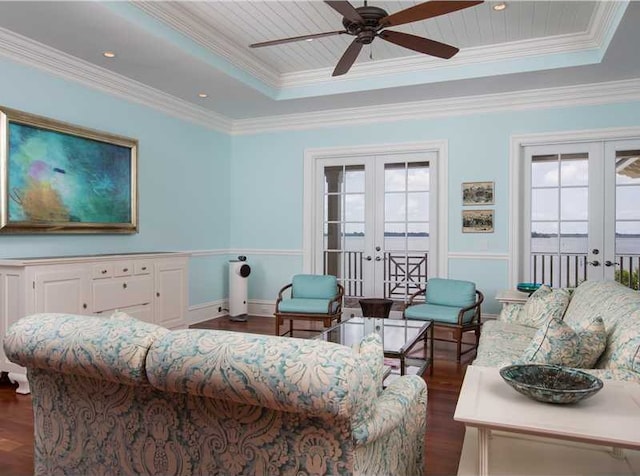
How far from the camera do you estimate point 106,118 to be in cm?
495

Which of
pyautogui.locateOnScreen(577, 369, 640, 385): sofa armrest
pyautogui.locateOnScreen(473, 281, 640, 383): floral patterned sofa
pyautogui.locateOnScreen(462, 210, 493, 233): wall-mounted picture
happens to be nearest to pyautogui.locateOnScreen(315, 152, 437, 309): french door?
pyautogui.locateOnScreen(462, 210, 493, 233): wall-mounted picture

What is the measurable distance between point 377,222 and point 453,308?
197cm

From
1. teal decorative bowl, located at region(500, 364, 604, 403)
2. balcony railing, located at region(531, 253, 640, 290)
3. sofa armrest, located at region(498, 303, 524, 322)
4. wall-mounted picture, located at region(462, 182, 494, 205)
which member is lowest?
sofa armrest, located at region(498, 303, 524, 322)

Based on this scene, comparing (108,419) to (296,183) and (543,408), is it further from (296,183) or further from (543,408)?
(296,183)

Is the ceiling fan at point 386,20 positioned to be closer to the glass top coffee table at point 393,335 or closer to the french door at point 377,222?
the glass top coffee table at point 393,335

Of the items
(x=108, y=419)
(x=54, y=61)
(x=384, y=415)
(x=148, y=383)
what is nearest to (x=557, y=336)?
(x=384, y=415)

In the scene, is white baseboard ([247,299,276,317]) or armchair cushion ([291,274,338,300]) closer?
armchair cushion ([291,274,338,300])

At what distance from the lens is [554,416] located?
1674mm

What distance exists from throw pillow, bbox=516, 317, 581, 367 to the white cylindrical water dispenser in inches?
179

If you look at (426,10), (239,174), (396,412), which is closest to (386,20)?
(426,10)

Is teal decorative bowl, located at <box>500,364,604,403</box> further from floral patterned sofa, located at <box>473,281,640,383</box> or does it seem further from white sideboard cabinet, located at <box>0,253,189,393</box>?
white sideboard cabinet, located at <box>0,253,189,393</box>

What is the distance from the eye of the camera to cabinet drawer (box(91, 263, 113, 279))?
4.20m

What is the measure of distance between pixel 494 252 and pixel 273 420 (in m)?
4.78

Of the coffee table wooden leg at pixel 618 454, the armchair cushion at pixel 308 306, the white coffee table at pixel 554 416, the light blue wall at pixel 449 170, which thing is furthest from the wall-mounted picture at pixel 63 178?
the coffee table wooden leg at pixel 618 454
